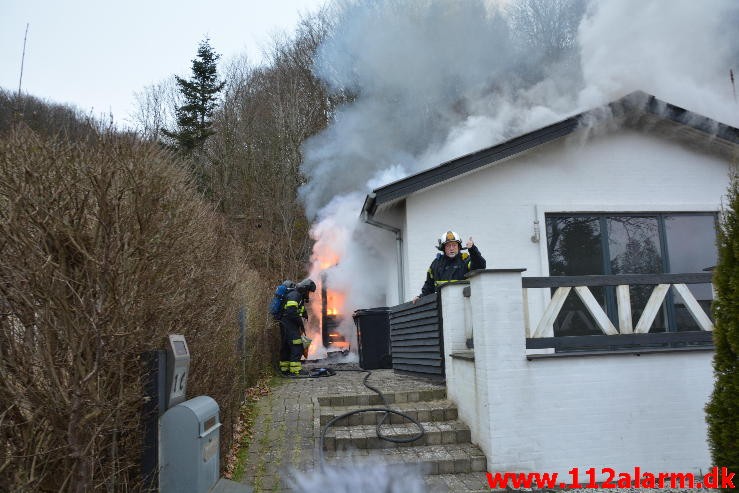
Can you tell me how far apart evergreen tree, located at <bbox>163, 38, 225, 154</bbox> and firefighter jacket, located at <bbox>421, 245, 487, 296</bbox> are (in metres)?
18.9

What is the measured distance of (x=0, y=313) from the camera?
318cm

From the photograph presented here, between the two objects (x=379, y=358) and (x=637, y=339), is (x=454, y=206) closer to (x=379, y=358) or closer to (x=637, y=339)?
(x=379, y=358)

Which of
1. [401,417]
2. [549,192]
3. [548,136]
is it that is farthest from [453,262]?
[548,136]

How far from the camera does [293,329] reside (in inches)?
420

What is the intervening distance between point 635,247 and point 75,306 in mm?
8795

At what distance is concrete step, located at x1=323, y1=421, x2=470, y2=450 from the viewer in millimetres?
5836

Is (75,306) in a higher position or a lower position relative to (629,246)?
lower

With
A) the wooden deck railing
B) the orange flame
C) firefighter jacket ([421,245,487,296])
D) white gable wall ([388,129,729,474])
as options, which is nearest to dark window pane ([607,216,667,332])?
firefighter jacket ([421,245,487,296])

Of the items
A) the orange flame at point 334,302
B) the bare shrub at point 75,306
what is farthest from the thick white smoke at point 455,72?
the bare shrub at point 75,306

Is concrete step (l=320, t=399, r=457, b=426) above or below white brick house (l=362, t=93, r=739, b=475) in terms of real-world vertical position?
below

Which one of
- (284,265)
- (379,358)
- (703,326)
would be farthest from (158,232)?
(284,265)

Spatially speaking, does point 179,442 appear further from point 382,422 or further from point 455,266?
point 455,266

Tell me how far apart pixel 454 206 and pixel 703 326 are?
439 cm

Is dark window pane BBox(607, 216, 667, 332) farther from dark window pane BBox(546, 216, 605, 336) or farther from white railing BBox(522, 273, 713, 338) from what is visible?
white railing BBox(522, 273, 713, 338)
